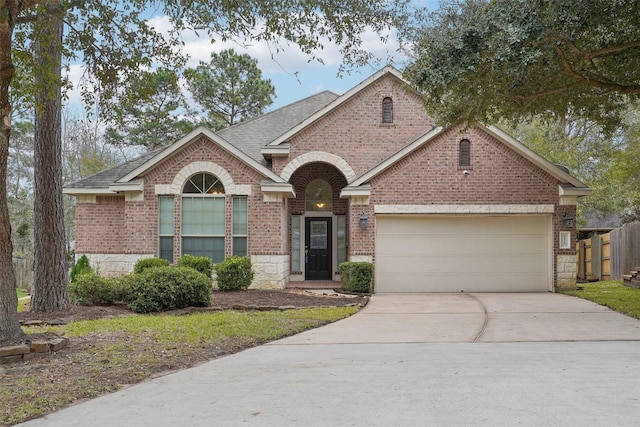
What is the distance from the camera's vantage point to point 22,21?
878 centimetres

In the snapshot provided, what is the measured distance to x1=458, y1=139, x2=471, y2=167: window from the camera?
55.9 ft

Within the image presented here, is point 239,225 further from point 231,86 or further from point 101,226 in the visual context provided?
point 231,86

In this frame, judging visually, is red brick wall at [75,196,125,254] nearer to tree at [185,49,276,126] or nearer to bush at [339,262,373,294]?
bush at [339,262,373,294]

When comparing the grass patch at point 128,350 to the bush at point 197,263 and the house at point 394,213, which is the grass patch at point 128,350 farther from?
the house at point 394,213

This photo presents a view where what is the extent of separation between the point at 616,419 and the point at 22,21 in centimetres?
914

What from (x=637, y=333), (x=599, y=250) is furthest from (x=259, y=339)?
(x=599, y=250)

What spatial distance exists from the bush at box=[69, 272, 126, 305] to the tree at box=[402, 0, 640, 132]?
7804mm

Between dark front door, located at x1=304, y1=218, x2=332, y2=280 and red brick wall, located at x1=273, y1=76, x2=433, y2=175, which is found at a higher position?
red brick wall, located at x1=273, y1=76, x2=433, y2=175

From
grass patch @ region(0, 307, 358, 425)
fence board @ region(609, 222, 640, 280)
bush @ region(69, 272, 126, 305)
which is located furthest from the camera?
fence board @ region(609, 222, 640, 280)

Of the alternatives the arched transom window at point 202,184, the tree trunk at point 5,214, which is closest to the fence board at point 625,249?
the arched transom window at point 202,184

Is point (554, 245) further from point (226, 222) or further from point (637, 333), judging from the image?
point (226, 222)

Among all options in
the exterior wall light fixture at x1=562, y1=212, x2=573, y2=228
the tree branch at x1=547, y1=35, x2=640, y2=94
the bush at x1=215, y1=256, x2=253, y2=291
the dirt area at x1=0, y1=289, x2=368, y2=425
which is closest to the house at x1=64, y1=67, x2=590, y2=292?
the exterior wall light fixture at x1=562, y1=212, x2=573, y2=228

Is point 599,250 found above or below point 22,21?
below

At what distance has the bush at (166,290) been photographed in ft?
40.0
